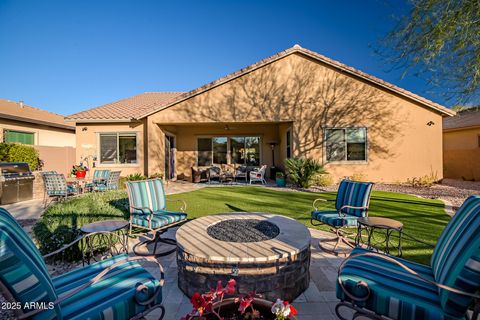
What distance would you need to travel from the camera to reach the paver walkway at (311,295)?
7.86 ft

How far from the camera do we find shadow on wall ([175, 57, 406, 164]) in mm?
11000

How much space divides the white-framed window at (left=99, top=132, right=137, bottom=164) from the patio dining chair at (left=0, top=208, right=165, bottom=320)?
422 inches

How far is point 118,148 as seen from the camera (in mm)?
12102

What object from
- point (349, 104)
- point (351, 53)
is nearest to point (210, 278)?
point (349, 104)

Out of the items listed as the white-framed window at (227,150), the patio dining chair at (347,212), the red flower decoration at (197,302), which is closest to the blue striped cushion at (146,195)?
the patio dining chair at (347,212)

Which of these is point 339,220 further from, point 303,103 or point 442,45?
point 303,103

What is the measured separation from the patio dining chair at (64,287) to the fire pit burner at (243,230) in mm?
1118

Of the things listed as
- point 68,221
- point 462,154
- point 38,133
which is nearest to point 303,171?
point 68,221

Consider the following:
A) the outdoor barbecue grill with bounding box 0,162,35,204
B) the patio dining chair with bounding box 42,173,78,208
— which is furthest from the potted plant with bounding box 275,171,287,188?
the outdoor barbecue grill with bounding box 0,162,35,204

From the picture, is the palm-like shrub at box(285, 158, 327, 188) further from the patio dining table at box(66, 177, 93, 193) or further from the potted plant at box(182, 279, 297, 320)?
the potted plant at box(182, 279, 297, 320)

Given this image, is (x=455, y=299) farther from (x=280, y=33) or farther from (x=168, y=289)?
(x=280, y=33)

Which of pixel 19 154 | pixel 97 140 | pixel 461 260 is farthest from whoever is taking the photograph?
pixel 97 140

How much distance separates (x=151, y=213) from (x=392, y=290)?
353 cm

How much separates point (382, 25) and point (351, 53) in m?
6.15
